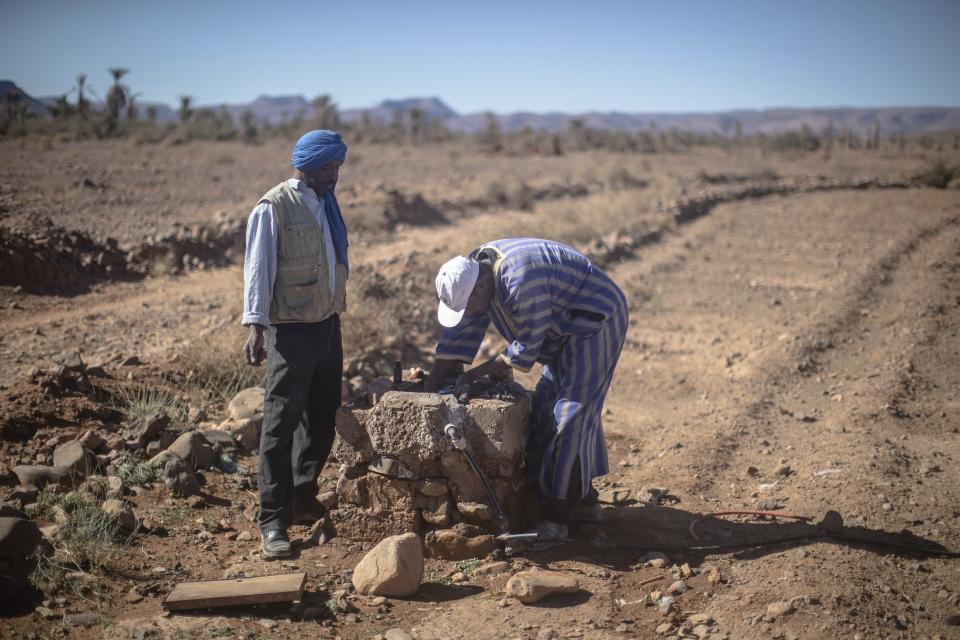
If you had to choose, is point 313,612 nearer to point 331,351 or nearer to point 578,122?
point 331,351

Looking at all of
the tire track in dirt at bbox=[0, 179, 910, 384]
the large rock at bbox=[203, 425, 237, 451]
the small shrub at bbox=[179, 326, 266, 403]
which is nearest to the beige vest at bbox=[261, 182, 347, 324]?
the large rock at bbox=[203, 425, 237, 451]

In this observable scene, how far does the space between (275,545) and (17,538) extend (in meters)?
1.14

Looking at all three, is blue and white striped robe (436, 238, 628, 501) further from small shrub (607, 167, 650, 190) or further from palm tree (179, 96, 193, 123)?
palm tree (179, 96, 193, 123)

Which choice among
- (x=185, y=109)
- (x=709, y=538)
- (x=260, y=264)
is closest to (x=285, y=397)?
(x=260, y=264)

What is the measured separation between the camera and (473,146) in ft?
142

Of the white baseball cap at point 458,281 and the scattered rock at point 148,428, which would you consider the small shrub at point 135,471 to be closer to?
the scattered rock at point 148,428

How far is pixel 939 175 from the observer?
21.7 meters

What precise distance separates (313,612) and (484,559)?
3.01 feet

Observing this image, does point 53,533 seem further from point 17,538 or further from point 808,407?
point 808,407

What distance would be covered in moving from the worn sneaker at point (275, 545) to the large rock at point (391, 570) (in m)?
0.43

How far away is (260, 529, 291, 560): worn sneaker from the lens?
3889mm

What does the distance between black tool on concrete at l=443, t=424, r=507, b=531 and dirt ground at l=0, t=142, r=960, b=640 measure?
0.99 ft

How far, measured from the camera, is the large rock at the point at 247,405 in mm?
5402

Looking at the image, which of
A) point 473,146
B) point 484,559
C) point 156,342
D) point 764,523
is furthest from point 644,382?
point 473,146
